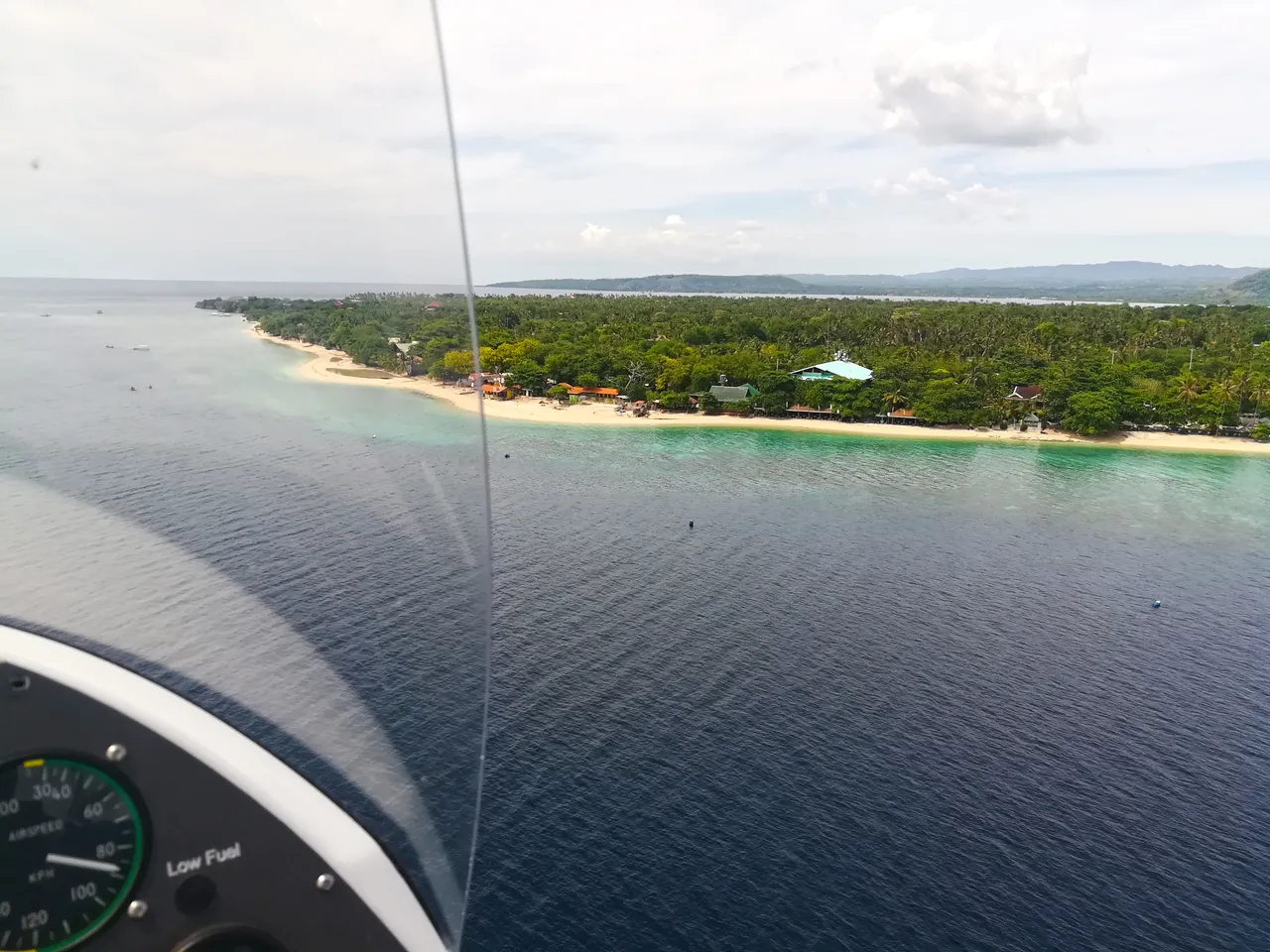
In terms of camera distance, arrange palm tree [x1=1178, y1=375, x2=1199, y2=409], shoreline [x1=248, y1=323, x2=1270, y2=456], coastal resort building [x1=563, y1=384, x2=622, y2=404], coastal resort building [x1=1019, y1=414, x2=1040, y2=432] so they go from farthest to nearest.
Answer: coastal resort building [x1=563, y1=384, x2=622, y2=404] → coastal resort building [x1=1019, y1=414, x2=1040, y2=432] → palm tree [x1=1178, y1=375, x2=1199, y2=409] → shoreline [x1=248, y1=323, x2=1270, y2=456]

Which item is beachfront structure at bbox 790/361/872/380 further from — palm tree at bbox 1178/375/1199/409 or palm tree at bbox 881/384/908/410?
palm tree at bbox 1178/375/1199/409

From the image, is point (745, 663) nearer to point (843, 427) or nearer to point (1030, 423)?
point (843, 427)

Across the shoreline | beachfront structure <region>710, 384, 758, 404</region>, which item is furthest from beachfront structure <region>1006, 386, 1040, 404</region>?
beachfront structure <region>710, 384, 758, 404</region>

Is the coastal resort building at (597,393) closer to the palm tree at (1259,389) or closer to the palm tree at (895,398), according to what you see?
the palm tree at (895,398)

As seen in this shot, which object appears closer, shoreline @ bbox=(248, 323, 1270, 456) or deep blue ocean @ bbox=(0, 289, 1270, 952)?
deep blue ocean @ bbox=(0, 289, 1270, 952)

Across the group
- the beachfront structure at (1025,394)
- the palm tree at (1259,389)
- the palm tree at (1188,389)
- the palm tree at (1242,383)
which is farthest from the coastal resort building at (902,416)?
the palm tree at (1259,389)

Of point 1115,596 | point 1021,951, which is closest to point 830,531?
point 1115,596

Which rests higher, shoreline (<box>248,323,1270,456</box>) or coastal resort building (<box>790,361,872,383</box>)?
coastal resort building (<box>790,361,872,383</box>)
